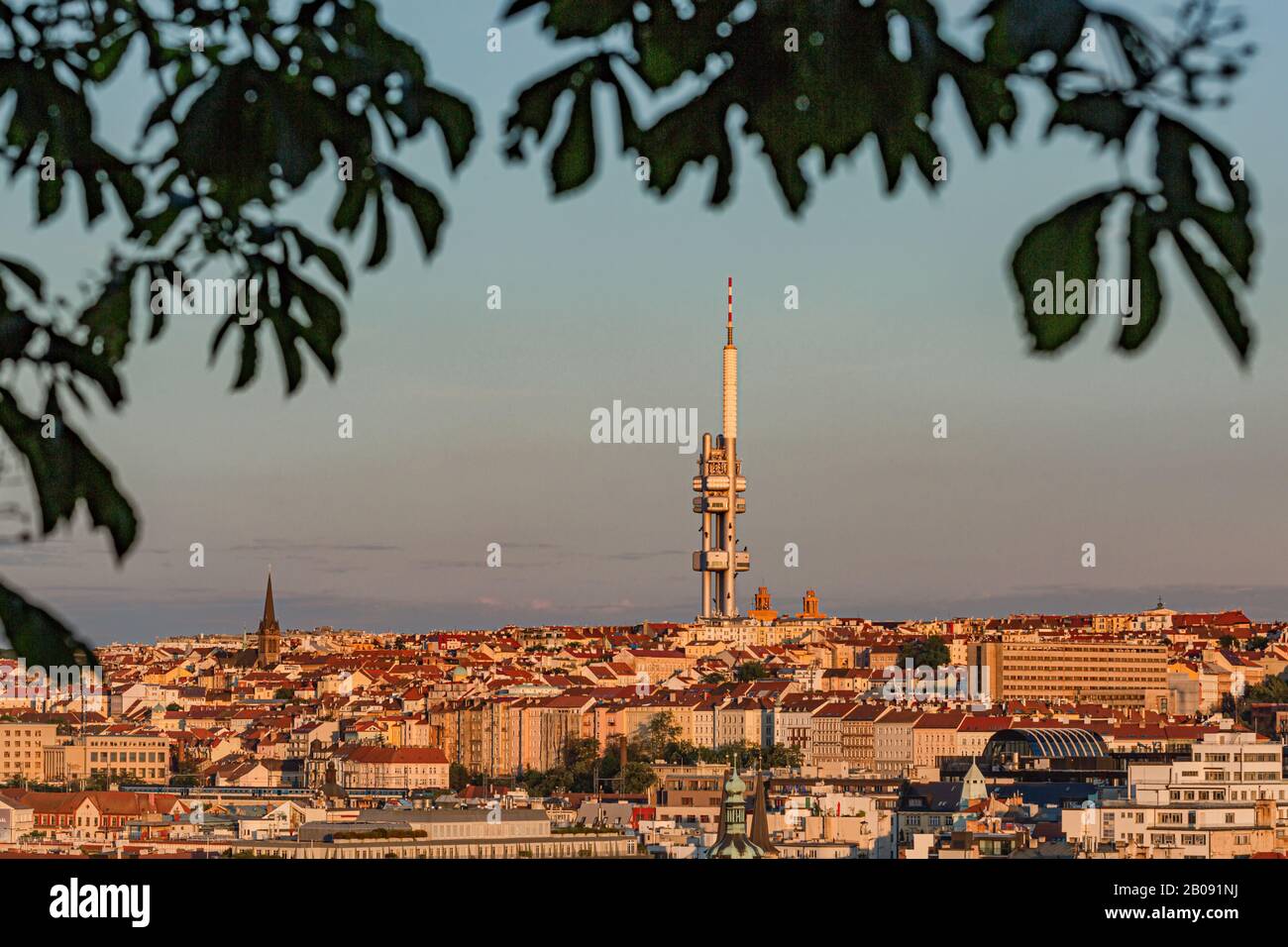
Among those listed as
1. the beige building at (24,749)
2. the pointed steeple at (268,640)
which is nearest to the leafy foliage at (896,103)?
the beige building at (24,749)

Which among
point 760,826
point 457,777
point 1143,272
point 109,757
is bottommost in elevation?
point 457,777

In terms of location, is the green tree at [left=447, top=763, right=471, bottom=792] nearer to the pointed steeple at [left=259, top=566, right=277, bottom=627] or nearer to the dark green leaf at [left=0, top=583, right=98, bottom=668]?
the pointed steeple at [left=259, top=566, right=277, bottom=627]

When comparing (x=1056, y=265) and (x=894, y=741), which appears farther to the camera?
(x=894, y=741)

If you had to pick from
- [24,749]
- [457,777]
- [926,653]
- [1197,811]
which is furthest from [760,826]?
[926,653]

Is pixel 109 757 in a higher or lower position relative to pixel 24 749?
lower

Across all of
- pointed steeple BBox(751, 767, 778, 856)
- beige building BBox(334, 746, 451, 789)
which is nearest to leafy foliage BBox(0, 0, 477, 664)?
pointed steeple BBox(751, 767, 778, 856)

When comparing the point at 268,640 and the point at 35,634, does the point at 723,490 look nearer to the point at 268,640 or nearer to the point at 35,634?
the point at 268,640
